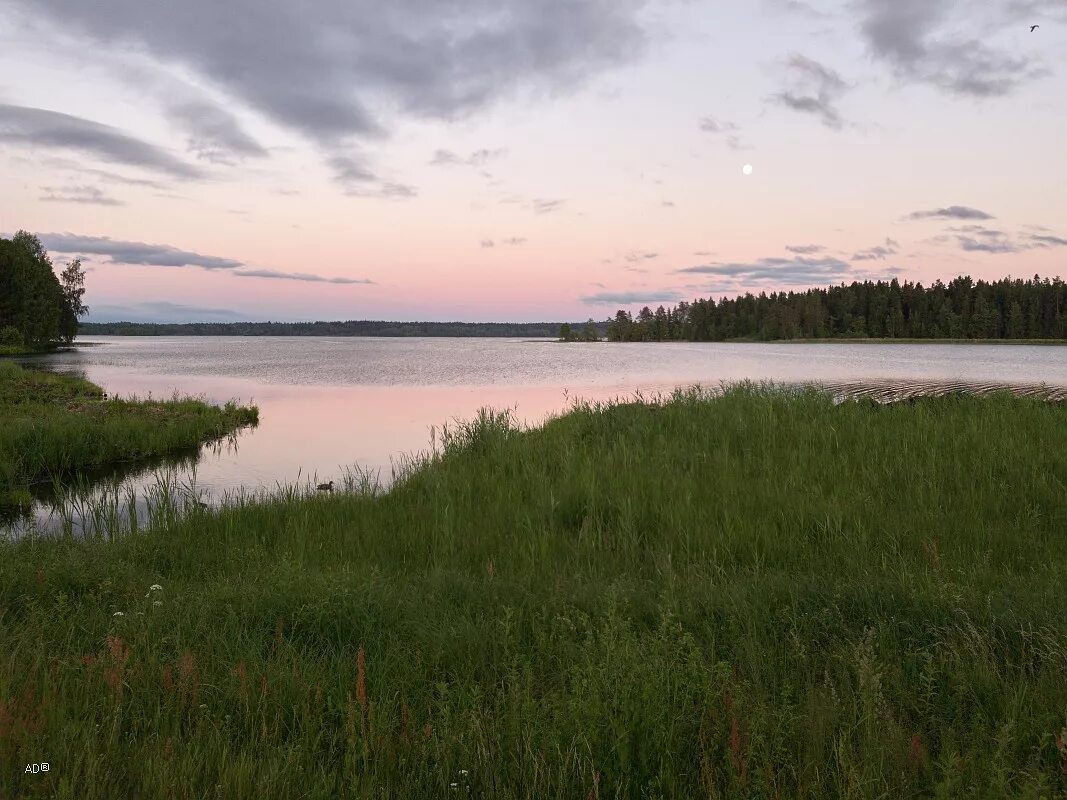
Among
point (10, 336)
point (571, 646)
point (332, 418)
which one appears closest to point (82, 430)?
point (332, 418)

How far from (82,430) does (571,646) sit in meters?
22.9

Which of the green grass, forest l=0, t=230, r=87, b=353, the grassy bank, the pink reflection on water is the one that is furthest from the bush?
the green grass

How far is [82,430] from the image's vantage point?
72.0ft

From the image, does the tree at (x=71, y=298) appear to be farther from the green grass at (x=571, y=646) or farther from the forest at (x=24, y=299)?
the green grass at (x=571, y=646)

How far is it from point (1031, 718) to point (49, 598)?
887cm

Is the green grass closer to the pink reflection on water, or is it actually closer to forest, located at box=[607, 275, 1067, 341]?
the pink reflection on water

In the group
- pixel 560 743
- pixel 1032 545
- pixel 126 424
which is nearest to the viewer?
pixel 560 743

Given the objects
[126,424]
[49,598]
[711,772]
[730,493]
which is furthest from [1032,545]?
[126,424]

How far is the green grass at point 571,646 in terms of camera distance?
3721 mm

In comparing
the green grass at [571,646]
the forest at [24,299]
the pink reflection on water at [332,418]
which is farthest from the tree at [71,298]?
the green grass at [571,646]

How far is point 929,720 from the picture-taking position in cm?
426

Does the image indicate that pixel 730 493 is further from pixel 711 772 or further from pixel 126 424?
pixel 126 424

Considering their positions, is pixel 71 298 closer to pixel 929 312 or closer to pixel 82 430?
pixel 82 430

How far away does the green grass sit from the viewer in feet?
12.2
